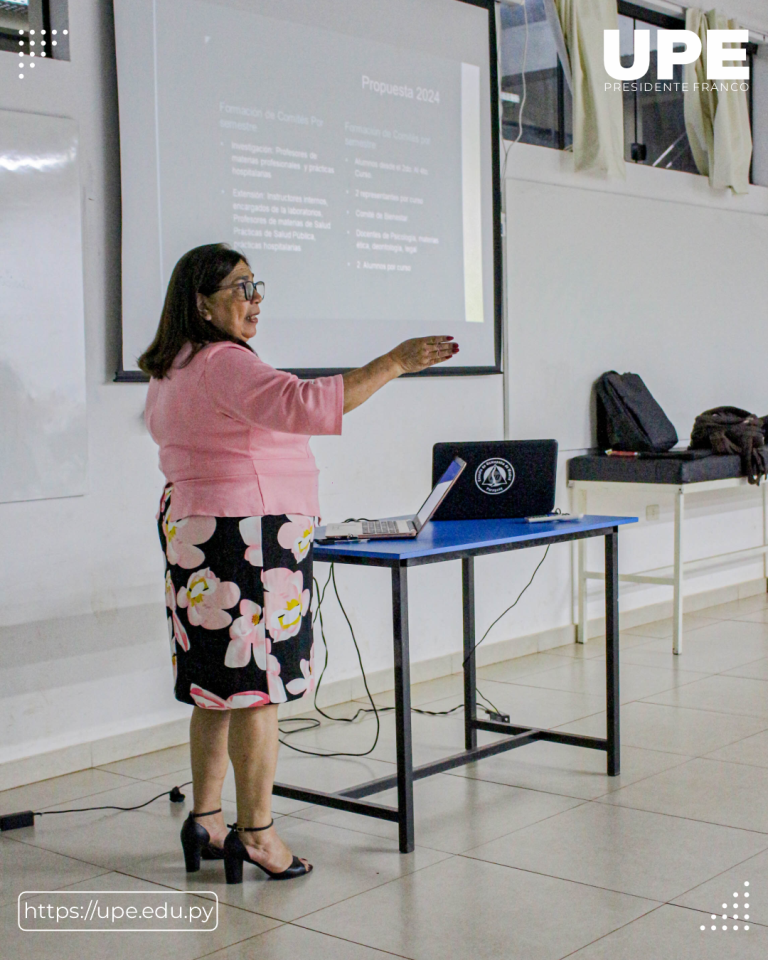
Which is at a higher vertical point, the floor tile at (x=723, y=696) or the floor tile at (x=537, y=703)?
the floor tile at (x=723, y=696)

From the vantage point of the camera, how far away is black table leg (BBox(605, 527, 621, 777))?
3068 mm

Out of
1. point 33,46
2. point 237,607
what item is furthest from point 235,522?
point 33,46

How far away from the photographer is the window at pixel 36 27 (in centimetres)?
317

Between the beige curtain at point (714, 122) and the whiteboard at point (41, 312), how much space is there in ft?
11.5

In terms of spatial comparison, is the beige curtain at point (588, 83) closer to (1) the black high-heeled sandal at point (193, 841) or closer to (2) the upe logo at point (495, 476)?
(2) the upe logo at point (495, 476)

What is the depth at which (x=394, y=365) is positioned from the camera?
229 cm

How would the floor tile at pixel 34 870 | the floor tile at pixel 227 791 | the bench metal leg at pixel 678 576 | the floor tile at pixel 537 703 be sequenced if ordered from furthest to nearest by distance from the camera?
the bench metal leg at pixel 678 576
the floor tile at pixel 537 703
the floor tile at pixel 227 791
the floor tile at pixel 34 870

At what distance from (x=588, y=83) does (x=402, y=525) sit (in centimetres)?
295

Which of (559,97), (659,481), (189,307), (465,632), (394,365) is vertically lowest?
(465,632)

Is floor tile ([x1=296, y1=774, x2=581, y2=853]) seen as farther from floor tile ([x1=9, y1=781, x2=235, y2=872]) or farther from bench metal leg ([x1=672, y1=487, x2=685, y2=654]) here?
bench metal leg ([x1=672, y1=487, x2=685, y2=654])

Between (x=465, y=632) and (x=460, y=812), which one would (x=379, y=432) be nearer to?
(x=465, y=632)

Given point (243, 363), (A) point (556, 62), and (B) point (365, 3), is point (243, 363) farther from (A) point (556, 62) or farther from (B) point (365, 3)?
(A) point (556, 62)

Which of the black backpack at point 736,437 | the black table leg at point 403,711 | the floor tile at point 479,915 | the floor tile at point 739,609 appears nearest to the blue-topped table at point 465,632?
the black table leg at point 403,711

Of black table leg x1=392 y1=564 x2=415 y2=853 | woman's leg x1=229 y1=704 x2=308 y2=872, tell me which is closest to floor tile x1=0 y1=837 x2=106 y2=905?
woman's leg x1=229 y1=704 x2=308 y2=872
